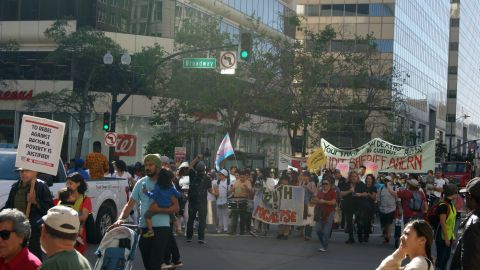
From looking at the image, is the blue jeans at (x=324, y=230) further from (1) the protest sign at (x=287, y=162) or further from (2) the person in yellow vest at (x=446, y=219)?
(1) the protest sign at (x=287, y=162)

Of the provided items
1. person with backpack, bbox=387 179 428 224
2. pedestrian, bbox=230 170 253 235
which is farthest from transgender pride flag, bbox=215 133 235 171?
person with backpack, bbox=387 179 428 224

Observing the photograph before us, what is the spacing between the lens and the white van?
1353cm

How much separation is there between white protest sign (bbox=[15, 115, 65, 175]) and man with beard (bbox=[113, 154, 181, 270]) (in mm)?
1104

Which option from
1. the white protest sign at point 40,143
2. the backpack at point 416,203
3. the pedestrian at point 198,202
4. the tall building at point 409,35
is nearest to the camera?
the white protest sign at point 40,143

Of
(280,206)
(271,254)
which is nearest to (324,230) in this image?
(271,254)

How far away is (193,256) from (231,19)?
1540 inches

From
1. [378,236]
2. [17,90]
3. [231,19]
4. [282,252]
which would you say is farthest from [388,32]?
[282,252]

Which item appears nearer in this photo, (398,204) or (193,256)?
(193,256)

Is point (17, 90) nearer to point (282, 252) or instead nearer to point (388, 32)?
point (282, 252)

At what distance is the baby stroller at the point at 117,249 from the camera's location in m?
Answer: 7.49

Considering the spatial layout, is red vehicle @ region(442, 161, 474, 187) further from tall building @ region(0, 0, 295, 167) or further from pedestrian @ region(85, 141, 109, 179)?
pedestrian @ region(85, 141, 109, 179)

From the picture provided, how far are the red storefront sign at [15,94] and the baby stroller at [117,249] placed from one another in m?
39.1

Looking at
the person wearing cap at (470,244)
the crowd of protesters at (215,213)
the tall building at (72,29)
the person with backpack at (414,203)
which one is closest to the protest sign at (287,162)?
the crowd of protesters at (215,213)

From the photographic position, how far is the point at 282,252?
1567 cm
